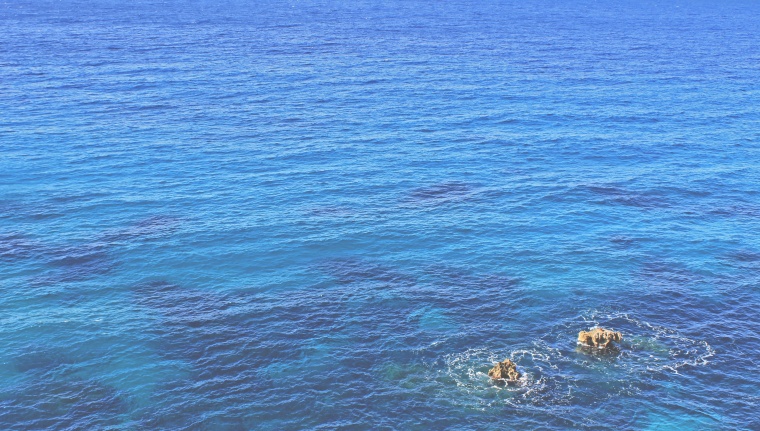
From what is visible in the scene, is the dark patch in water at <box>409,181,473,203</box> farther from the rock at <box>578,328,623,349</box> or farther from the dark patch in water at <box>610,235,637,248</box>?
the rock at <box>578,328,623,349</box>

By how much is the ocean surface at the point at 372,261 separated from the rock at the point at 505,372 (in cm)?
127

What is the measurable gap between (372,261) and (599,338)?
3261 centimetres

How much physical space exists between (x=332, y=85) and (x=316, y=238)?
280ft

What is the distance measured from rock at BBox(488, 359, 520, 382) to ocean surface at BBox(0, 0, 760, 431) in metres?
A: 1.27

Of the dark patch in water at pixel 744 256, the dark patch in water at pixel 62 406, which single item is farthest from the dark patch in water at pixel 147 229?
the dark patch in water at pixel 744 256

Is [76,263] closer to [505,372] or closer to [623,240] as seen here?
[505,372]

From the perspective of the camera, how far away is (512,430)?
2810 inches

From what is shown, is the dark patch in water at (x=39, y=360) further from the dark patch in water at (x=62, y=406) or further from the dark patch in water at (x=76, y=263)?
the dark patch in water at (x=76, y=263)

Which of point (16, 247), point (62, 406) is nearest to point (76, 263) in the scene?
point (16, 247)

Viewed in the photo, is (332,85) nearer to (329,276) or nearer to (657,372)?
(329,276)

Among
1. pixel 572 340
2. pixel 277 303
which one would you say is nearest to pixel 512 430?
pixel 572 340

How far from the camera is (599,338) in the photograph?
82625mm

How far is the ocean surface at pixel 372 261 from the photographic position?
7588 centimetres

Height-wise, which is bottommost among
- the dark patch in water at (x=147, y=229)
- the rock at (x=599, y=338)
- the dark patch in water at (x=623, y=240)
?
the dark patch in water at (x=623, y=240)
